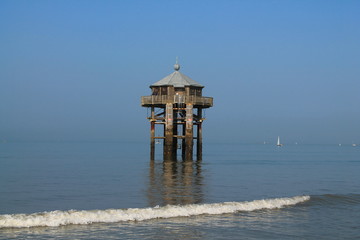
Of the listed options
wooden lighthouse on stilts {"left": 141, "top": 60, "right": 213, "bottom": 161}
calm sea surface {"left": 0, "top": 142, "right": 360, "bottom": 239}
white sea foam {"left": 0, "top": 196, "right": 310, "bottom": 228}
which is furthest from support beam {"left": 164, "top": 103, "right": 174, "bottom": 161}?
white sea foam {"left": 0, "top": 196, "right": 310, "bottom": 228}

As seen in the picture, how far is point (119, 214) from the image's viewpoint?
1998cm

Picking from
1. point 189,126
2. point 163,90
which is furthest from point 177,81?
point 189,126

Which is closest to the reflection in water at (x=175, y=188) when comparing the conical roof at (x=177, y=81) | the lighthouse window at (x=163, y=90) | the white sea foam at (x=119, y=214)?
the white sea foam at (x=119, y=214)

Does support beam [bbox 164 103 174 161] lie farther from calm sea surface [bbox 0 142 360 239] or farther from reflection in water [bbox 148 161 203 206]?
calm sea surface [bbox 0 142 360 239]

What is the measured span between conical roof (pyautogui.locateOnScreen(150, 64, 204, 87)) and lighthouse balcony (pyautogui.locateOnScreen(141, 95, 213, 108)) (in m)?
1.54

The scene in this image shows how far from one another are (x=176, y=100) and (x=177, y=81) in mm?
2556

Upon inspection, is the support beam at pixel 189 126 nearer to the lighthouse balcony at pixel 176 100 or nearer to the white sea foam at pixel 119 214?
the lighthouse balcony at pixel 176 100

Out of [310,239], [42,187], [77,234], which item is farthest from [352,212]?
[42,187]

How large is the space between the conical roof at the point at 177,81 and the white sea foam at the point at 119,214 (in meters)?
29.0

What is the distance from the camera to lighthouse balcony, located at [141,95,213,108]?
51.2m

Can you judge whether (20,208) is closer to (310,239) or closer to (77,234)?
(77,234)

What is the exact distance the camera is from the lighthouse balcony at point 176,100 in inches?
2014

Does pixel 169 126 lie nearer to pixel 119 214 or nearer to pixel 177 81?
pixel 177 81

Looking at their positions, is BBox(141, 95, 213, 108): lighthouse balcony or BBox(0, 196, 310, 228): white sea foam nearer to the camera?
BBox(0, 196, 310, 228): white sea foam
